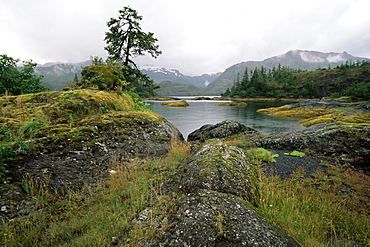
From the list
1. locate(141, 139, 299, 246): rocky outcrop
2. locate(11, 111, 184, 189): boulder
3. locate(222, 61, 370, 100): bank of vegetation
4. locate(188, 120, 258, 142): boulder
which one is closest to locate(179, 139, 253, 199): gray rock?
locate(141, 139, 299, 246): rocky outcrop

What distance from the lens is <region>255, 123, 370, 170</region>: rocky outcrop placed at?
26.2 ft

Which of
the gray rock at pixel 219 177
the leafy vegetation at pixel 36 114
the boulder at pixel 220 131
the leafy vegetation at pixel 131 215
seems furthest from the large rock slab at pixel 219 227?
the boulder at pixel 220 131

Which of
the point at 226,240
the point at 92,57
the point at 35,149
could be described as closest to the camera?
the point at 226,240

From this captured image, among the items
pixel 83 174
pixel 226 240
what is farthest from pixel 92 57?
pixel 226 240

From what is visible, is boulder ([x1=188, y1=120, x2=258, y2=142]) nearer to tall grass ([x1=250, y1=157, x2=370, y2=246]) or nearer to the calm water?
the calm water

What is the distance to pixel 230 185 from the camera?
3684 millimetres

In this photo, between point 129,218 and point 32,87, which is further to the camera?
point 32,87

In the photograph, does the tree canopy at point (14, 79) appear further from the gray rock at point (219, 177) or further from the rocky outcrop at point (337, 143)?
the rocky outcrop at point (337, 143)

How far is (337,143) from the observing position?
8852 millimetres

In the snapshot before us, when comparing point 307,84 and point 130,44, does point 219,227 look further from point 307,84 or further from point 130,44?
point 307,84

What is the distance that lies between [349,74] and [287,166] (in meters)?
154

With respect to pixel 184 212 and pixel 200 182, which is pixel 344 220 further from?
pixel 184 212

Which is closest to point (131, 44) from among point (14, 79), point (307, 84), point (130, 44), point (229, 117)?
point (130, 44)

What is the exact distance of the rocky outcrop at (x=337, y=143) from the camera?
7.98 m
